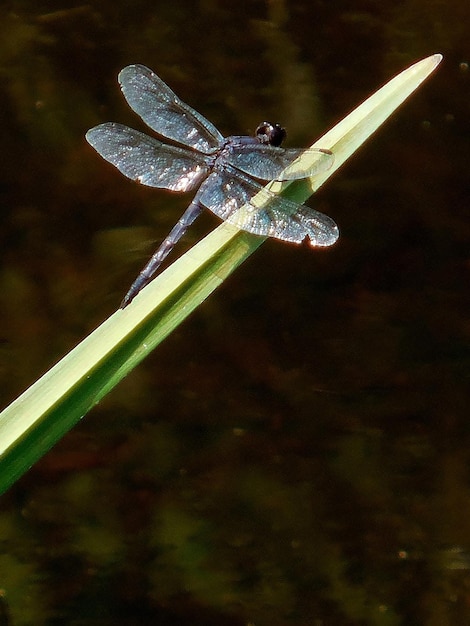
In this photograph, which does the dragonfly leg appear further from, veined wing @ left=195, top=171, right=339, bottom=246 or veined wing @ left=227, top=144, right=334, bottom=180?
veined wing @ left=227, top=144, right=334, bottom=180

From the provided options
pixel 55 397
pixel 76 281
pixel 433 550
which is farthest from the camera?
pixel 76 281

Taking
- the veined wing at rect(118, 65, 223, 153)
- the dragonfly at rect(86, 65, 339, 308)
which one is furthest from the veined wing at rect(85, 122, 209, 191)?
the veined wing at rect(118, 65, 223, 153)

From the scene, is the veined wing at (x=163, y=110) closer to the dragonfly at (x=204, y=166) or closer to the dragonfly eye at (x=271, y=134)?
the dragonfly at (x=204, y=166)

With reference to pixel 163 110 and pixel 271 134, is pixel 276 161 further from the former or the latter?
pixel 163 110

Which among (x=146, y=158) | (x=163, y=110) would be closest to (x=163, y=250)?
(x=146, y=158)

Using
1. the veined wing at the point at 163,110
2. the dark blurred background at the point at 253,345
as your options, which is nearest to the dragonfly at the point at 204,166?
the veined wing at the point at 163,110

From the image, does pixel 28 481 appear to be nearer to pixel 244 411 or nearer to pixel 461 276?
pixel 244 411

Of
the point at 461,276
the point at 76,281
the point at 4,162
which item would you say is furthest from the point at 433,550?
the point at 4,162
